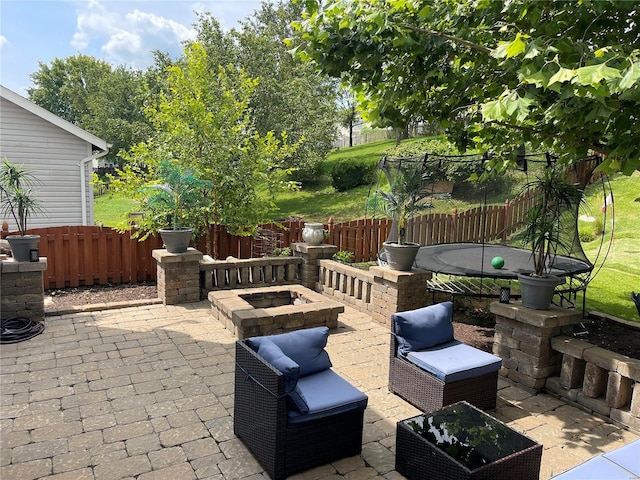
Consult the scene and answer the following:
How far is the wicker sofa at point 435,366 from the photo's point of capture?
346 centimetres

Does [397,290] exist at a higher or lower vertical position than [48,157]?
lower

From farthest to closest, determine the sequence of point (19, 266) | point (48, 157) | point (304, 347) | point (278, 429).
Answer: point (48, 157), point (19, 266), point (304, 347), point (278, 429)

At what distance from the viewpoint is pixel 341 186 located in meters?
19.8

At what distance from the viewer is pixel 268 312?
5.23 m

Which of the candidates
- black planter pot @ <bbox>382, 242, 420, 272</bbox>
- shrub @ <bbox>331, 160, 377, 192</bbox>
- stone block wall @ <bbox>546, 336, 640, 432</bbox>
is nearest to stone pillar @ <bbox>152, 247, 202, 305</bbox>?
black planter pot @ <bbox>382, 242, 420, 272</bbox>

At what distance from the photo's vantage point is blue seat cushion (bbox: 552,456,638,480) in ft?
5.69

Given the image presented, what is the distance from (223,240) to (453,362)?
6214 millimetres

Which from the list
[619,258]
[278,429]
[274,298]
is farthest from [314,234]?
[619,258]

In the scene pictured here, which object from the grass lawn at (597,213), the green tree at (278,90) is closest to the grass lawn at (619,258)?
the grass lawn at (597,213)

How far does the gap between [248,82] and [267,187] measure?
2038mm

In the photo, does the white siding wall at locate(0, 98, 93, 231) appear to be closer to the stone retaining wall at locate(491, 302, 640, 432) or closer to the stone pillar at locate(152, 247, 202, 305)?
the stone pillar at locate(152, 247, 202, 305)

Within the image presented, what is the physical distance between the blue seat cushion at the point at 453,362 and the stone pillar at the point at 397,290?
5.40 ft

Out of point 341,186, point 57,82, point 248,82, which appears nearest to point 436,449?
point 248,82

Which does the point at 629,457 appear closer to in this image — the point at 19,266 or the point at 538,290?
the point at 538,290
